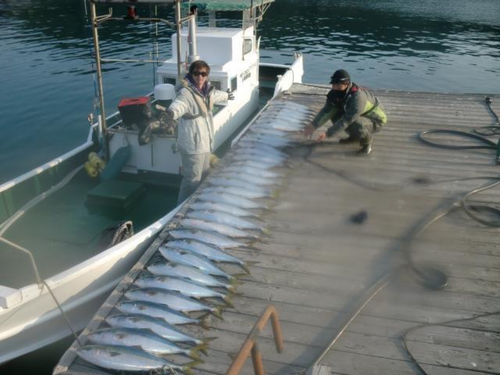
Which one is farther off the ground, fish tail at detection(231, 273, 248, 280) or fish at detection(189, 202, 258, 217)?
fish at detection(189, 202, 258, 217)

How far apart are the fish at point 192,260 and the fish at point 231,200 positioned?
1.42m

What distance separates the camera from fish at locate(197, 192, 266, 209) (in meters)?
6.91

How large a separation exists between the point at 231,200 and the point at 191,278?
1.95 meters

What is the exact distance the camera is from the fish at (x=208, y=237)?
6016 millimetres

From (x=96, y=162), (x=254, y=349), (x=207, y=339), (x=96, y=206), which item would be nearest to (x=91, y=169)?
(x=96, y=162)

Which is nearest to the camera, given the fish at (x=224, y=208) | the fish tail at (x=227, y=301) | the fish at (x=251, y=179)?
the fish tail at (x=227, y=301)

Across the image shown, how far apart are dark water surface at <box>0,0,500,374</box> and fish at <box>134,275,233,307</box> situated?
98.6 inches

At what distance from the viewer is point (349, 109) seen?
27.1ft

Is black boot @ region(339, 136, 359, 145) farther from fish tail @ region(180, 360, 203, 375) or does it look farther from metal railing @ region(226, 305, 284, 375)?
fish tail @ region(180, 360, 203, 375)

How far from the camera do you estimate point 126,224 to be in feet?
23.4

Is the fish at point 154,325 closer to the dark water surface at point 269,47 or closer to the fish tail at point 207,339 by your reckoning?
the fish tail at point 207,339

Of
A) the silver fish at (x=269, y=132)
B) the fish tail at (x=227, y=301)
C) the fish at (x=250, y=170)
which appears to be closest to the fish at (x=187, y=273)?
the fish tail at (x=227, y=301)

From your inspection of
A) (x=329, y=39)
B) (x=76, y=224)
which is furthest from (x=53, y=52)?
(x=76, y=224)

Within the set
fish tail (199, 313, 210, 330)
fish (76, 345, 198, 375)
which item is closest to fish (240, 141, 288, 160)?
fish tail (199, 313, 210, 330)
